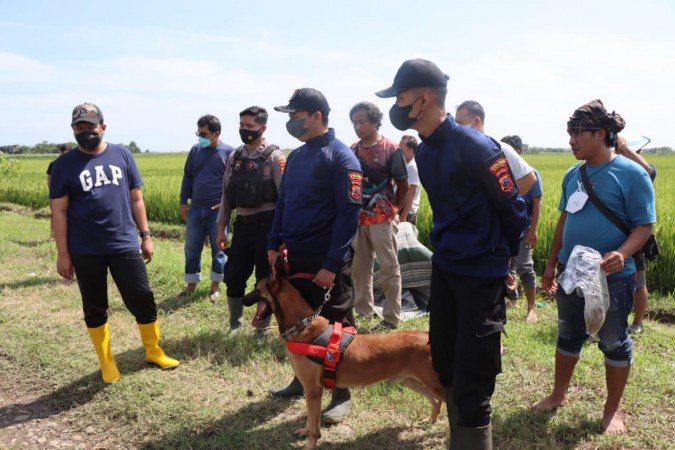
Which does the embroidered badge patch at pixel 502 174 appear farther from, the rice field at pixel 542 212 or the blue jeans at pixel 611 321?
the rice field at pixel 542 212

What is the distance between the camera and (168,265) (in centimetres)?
782

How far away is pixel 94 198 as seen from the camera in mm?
4125

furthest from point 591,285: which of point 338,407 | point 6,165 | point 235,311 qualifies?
point 6,165

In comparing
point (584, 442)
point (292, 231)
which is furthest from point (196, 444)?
point (584, 442)

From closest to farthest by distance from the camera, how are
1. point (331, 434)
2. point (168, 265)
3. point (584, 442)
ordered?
point (584, 442) → point (331, 434) → point (168, 265)

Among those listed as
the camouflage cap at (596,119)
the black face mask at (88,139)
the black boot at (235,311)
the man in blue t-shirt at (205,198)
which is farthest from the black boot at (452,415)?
the man in blue t-shirt at (205,198)

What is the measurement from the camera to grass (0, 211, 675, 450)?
3.38 m

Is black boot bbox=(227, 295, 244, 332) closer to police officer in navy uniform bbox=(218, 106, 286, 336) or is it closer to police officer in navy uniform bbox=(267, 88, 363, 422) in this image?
police officer in navy uniform bbox=(218, 106, 286, 336)

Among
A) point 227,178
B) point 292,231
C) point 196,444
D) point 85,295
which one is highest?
point 227,178

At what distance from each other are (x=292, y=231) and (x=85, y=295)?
1.93 m

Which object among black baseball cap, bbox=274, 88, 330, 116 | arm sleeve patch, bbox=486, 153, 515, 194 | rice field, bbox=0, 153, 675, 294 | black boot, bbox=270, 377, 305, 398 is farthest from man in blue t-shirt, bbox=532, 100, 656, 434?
rice field, bbox=0, 153, 675, 294

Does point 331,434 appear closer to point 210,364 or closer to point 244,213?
point 210,364

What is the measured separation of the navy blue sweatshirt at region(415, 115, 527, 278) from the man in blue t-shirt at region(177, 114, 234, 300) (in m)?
4.42

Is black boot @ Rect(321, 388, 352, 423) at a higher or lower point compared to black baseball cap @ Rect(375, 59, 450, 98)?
lower
